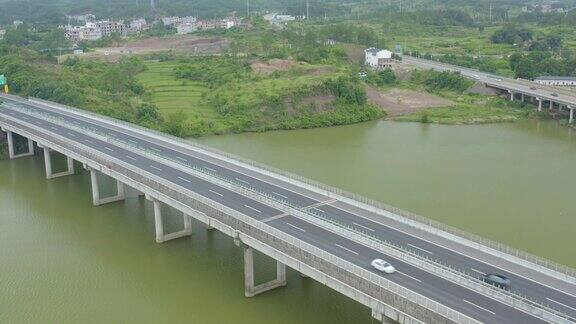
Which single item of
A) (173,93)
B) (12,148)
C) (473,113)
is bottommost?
(473,113)

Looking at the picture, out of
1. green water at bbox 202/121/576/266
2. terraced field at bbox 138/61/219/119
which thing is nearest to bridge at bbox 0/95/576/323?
green water at bbox 202/121/576/266

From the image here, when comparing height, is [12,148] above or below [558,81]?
below

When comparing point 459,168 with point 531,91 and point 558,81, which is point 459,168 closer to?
point 531,91

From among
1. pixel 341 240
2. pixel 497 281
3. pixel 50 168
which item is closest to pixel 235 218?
pixel 341 240

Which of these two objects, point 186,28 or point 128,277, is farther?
point 186,28

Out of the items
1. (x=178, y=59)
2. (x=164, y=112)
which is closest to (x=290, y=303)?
(x=164, y=112)

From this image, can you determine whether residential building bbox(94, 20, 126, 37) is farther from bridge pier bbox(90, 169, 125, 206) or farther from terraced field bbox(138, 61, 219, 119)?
bridge pier bbox(90, 169, 125, 206)

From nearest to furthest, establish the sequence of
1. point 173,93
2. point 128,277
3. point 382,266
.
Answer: point 382,266 < point 128,277 < point 173,93

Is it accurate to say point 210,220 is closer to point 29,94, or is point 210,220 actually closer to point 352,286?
point 352,286
